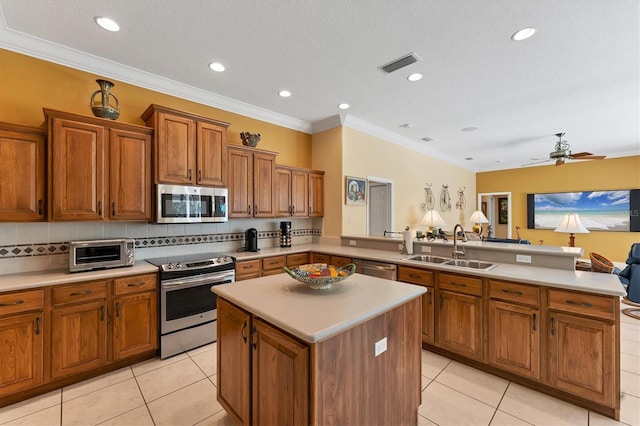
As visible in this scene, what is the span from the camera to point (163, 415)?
6.48 ft

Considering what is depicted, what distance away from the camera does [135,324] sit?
2.58m

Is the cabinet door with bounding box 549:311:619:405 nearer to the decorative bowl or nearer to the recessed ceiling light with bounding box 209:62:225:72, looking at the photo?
the decorative bowl

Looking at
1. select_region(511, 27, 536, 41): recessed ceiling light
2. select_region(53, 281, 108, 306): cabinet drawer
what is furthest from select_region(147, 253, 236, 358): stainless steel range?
select_region(511, 27, 536, 41): recessed ceiling light

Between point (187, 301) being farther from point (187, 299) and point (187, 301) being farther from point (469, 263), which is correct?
point (469, 263)

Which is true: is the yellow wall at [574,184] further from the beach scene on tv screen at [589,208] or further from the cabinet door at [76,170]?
the cabinet door at [76,170]

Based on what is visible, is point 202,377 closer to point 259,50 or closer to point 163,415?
point 163,415

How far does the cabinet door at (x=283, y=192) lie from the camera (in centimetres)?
411

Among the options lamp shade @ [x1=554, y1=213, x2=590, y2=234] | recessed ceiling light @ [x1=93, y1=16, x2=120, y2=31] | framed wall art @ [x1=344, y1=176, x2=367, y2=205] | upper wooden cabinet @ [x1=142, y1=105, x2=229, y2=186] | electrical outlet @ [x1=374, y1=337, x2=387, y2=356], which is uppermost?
recessed ceiling light @ [x1=93, y1=16, x2=120, y2=31]

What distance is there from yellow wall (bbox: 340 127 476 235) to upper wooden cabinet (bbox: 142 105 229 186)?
197 centimetres

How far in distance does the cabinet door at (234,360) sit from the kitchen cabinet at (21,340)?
5.08ft

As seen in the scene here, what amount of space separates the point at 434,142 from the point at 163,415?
6294 millimetres

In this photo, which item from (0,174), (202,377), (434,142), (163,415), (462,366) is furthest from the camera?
(434,142)

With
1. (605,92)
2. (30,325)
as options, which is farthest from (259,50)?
(605,92)

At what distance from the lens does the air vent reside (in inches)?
107
